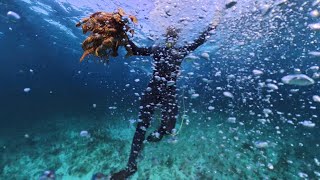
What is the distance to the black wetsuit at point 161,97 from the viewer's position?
22.9 ft

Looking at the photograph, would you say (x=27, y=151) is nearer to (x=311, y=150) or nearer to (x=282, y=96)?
(x=311, y=150)

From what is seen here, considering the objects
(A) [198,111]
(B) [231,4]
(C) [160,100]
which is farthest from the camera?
(A) [198,111]

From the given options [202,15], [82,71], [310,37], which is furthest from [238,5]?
[82,71]

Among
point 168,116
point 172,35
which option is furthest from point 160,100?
point 172,35

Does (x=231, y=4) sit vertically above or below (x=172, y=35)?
above

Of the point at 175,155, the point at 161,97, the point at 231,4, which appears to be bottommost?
the point at 175,155

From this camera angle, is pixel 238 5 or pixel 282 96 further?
pixel 282 96

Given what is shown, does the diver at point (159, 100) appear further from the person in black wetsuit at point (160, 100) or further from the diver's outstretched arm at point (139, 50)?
the diver's outstretched arm at point (139, 50)

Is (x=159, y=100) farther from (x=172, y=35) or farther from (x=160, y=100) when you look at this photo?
(x=172, y=35)

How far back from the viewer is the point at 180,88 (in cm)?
2161

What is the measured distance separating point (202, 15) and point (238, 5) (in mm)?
1394

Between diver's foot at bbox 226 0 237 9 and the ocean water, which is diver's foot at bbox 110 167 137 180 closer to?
the ocean water

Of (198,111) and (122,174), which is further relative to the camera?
(198,111)

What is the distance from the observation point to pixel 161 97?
7617mm
